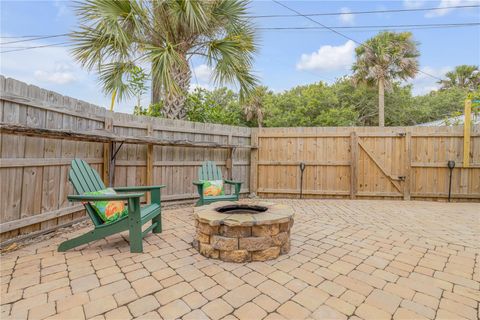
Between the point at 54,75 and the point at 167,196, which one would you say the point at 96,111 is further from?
the point at 54,75

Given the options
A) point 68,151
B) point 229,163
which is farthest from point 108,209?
point 229,163

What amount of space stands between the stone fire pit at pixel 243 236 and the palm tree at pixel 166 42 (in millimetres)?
2662

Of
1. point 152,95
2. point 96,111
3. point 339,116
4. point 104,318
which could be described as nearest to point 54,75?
point 152,95

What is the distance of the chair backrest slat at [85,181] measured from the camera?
7.20 feet

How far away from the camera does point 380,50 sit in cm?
1018

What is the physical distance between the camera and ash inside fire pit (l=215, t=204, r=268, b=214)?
255cm

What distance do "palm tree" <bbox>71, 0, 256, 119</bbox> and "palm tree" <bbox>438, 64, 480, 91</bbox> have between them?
1618 centimetres

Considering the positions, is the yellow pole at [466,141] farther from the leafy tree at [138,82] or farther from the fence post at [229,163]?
the leafy tree at [138,82]

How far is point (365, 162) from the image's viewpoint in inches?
204

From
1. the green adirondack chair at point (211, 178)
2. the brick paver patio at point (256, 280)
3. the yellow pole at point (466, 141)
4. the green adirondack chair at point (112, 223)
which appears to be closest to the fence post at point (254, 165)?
the green adirondack chair at point (211, 178)

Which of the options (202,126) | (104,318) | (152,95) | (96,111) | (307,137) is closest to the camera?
(104,318)

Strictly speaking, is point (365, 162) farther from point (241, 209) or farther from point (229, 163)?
point (241, 209)

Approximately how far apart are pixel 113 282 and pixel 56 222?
174 centimetres

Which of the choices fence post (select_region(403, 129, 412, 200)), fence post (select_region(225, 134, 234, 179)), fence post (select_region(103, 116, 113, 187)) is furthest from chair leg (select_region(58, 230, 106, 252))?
fence post (select_region(403, 129, 412, 200))
